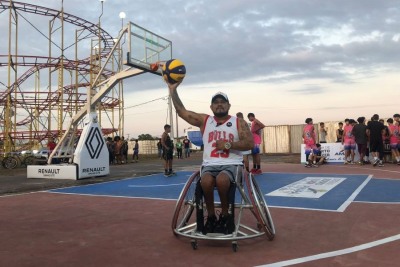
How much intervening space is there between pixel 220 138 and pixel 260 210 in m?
1.06

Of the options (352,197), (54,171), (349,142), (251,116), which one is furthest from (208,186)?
(349,142)

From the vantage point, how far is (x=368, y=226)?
5.44 metres

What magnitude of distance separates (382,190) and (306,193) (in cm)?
185

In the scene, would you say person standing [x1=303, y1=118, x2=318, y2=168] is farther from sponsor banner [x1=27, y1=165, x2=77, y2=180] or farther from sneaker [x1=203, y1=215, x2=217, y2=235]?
sneaker [x1=203, y1=215, x2=217, y2=235]

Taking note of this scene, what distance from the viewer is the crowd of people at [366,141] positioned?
603 inches

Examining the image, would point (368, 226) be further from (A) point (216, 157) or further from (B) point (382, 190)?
(B) point (382, 190)

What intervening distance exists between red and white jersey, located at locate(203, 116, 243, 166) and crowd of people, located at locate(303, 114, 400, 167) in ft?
34.4

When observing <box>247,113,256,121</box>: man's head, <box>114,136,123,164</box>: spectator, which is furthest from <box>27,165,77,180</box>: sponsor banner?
<box>114,136,123,164</box>: spectator

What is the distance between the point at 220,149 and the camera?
4.83 metres

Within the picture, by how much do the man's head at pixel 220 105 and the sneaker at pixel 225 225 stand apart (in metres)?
1.36

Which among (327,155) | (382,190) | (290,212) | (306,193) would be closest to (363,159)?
(327,155)

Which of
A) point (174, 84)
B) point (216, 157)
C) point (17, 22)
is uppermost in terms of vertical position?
point (17, 22)

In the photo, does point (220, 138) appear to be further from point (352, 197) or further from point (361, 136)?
point (361, 136)

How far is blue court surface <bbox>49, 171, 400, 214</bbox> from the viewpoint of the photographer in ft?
24.6
